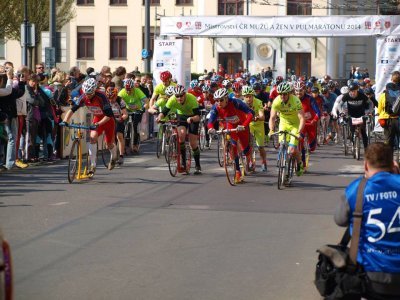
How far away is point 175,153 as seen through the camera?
18594 mm

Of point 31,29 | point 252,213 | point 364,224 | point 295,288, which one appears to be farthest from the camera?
point 31,29

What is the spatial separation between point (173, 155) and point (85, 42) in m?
45.1

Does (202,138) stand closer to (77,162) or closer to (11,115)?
(11,115)

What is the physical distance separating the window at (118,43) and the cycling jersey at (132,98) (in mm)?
40001

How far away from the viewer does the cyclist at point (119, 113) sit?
20.3 metres

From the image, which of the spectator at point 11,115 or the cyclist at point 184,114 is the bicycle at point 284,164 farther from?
the spectator at point 11,115

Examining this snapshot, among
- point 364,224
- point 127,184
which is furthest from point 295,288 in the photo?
point 127,184

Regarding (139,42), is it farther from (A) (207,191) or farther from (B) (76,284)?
(B) (76,284)

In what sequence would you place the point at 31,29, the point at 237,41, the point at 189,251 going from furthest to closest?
the point at 237,41
the point at 31,29
the point at 189,251

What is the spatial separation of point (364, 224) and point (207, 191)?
9.94 meters

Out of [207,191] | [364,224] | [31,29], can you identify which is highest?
[31,29]

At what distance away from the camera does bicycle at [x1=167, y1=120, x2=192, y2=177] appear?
1839cm

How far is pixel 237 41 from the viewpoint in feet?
189

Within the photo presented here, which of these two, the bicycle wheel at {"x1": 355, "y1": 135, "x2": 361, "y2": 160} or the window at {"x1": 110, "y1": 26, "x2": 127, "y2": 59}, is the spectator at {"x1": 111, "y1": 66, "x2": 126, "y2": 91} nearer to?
the bicycle wheel at {"x1": 355, "y1": 135, "x2": 361, "y2": 160}
